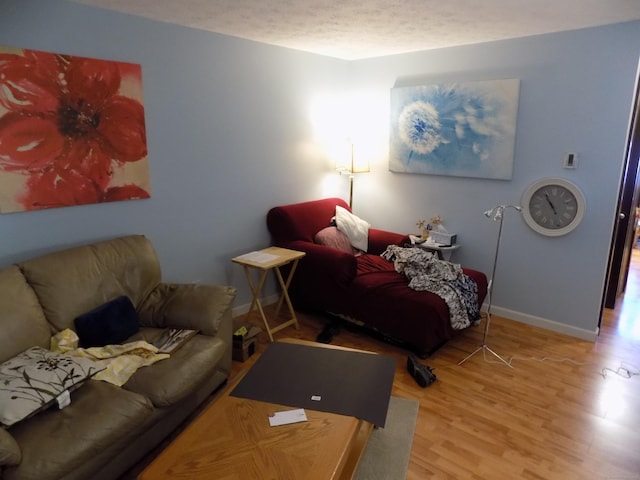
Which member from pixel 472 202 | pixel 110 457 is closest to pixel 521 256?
pixel 472 202

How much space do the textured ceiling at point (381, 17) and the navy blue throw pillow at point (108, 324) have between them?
1735 millimetres

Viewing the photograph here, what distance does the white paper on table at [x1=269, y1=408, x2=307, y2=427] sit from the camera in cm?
171

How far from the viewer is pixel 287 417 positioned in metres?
1.74

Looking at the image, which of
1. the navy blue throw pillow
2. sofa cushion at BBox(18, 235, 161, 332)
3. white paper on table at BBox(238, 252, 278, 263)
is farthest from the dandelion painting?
the navy blue throw pillow

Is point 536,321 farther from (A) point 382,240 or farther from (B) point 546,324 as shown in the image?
(A) point 382,240

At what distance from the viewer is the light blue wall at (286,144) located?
8.46ft

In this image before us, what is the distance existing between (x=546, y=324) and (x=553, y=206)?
98 centimetres

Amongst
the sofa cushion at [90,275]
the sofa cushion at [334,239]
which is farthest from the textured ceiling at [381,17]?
the sofa cushion at [334,239]

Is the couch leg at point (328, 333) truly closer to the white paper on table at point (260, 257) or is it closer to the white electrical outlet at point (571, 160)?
the white paper on table at point (260, 257)

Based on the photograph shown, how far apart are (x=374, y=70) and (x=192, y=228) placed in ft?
7.83

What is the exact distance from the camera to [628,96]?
2.86 m

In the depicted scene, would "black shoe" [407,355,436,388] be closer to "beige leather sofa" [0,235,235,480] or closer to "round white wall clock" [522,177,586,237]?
"beige leather sofa" [0,235,235,480]

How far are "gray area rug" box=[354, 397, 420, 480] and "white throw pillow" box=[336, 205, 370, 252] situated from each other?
1703mm

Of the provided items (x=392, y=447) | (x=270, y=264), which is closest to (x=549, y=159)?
(x=270, y=264)
